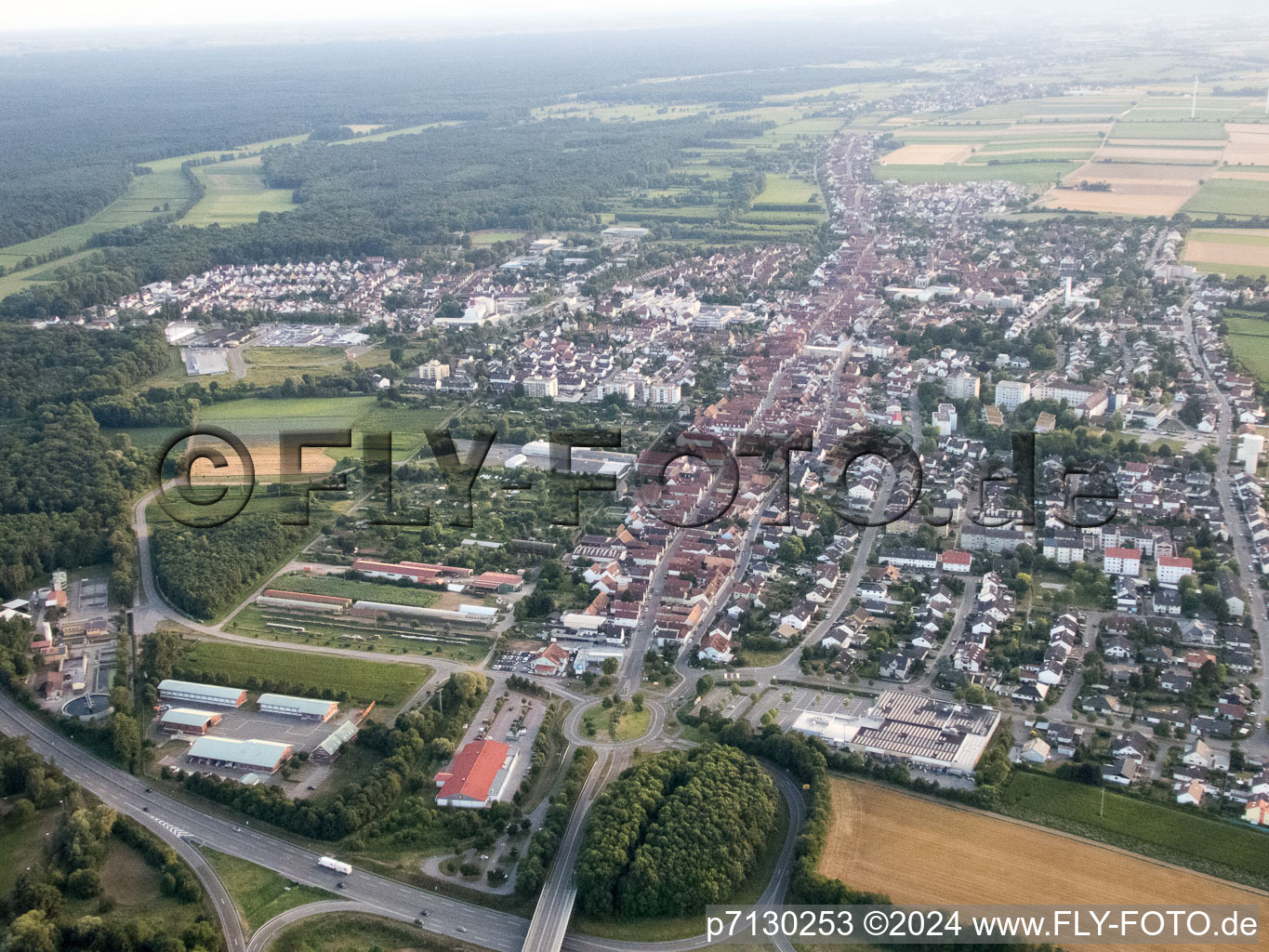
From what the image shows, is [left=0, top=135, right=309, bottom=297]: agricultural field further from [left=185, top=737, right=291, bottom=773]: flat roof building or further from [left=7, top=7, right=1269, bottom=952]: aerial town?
[left=185, top=737, right=291, bottom=773]: flat roof building

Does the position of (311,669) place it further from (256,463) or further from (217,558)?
(256,463)

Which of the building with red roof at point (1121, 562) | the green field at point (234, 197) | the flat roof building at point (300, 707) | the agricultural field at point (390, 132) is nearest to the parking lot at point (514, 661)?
the flat roof building at point (300, 707)

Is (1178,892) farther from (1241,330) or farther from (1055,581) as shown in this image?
(1241,330)

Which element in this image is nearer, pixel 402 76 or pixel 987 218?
pixel 987 218

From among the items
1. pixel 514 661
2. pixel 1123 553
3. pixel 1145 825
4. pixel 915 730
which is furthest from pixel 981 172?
pixel 1145 825

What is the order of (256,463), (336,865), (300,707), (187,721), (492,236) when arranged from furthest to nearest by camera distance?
(492,236) < (256,463) < (300,707) < (187,721) < (336,865)

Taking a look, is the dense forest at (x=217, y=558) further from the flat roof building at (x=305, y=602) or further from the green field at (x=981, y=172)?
the green field at (x=981, y=172)

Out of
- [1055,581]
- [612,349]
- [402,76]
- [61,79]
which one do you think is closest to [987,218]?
[612,349]
